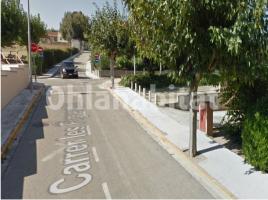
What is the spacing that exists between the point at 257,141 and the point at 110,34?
18.0m

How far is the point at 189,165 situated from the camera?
29.7ft

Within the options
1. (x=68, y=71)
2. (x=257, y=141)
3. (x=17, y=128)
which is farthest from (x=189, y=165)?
(x=68, y=71)

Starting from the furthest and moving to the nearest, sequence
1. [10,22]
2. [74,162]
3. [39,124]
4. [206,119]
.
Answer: [10,22]
[39,124]
[206,119]
[74,162]

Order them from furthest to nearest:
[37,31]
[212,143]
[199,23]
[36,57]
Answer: [37,31] < [36,57] < [212,143] < [199,23]

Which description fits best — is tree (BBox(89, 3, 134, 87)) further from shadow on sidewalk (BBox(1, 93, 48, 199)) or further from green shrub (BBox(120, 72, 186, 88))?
shadow on sidewalk (BBox(1, 93, 48, 199))

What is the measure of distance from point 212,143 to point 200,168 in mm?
2087

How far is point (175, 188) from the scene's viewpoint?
24.7ft

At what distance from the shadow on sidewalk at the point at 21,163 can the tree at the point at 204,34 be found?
163 inches

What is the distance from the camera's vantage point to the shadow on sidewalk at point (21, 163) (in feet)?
24.3

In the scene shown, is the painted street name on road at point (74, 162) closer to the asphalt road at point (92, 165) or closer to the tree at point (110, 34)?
the asphalt road at point (92, 165)

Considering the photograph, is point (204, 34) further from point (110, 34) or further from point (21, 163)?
point (110, 34)

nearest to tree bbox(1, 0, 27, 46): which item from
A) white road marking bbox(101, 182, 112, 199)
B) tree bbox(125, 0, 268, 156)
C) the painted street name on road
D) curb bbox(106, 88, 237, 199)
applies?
the painted street name on road

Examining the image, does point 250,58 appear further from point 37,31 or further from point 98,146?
point 37,31

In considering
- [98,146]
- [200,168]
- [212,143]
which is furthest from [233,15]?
[98,146]
